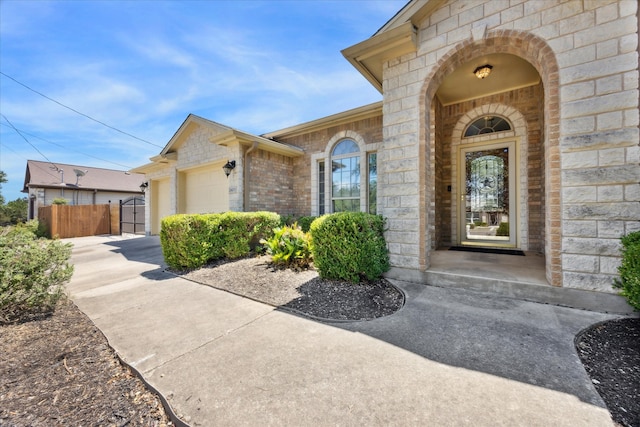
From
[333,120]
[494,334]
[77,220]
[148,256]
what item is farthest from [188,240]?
[77,220]

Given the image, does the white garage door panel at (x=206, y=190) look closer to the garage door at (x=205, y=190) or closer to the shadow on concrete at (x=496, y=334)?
the garage door at (x=205, y=190)

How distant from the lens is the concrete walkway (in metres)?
1.48

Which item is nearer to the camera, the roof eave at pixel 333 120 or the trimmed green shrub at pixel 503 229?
the trimmed green shrub at pixel 503 229

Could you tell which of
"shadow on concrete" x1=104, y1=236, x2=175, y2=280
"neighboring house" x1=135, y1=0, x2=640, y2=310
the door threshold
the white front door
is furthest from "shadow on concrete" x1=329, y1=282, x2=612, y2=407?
"shadow on concrete" x1=104, y1=236, x2=175, y2=280

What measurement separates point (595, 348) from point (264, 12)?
7687mm

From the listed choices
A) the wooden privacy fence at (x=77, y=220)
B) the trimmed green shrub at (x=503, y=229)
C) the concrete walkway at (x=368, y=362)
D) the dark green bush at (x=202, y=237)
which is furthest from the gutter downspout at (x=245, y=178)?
the wooden privacy fence at (x=77, y=220)

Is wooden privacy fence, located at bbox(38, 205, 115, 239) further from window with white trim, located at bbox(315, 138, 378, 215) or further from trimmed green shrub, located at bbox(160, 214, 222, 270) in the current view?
window with white trim, located at bbox(315, 138, 378, 215)

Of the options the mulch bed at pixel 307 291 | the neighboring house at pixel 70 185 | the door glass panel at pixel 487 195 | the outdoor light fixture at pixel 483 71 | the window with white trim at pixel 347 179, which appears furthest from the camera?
the neighboring house at pixel 70 185

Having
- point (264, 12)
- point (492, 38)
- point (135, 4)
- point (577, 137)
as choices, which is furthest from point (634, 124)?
point (135, 4)

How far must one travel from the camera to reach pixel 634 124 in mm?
Answer: 2648

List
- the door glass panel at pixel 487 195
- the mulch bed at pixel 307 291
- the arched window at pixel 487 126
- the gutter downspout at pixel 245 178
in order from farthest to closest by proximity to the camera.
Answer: the gutter downspout at pixel 245 178 → the door glass panel at pixel 487 195 → the arched window at pixel 487 126 → the mulch bed at pixel 307 291

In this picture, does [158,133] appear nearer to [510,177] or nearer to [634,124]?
[510,177]

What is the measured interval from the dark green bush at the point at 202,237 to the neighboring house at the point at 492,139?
1491 mm

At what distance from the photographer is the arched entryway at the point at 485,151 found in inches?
159
